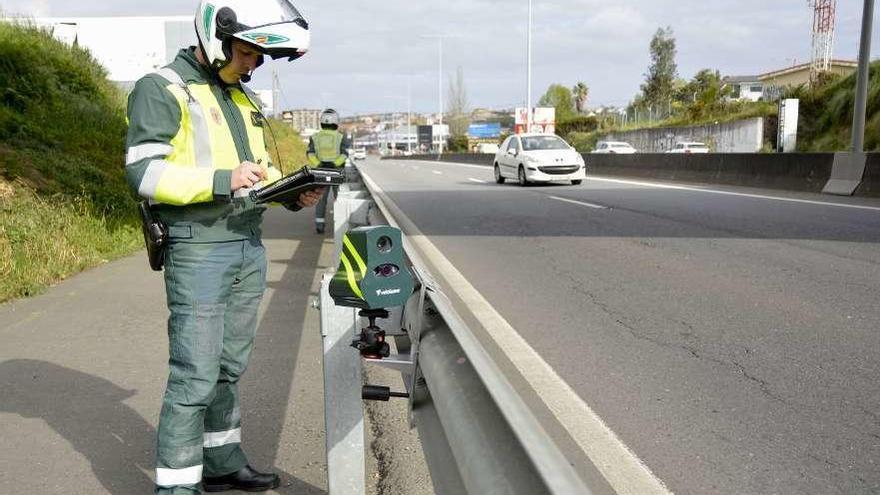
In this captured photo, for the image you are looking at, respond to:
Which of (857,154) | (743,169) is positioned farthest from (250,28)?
(743,169)

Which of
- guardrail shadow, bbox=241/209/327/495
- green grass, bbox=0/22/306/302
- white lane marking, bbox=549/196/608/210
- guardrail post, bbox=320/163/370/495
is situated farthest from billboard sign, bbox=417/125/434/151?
guardrail post, bbox=320/163/370/495

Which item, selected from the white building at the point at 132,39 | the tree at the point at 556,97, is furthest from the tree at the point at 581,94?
the white building at the point at 132,39

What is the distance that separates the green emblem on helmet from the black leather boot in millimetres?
1699

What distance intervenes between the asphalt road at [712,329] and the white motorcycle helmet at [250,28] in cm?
226

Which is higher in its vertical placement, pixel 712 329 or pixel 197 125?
pixel 197 125

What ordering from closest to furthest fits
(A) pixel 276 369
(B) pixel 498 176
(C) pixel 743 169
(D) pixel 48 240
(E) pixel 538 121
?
(A) pixel 276 369 < (D) pixel 48 240 < (C) pixel 743 169 < (B) pixel 498 176 < (E) pixel 538 121

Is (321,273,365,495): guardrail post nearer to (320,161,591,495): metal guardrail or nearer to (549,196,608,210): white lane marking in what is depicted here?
(320,161,591,495): metal guardrail

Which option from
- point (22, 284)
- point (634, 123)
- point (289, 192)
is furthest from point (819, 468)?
point (634, 123)

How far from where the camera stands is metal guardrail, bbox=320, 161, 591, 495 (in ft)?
4.62

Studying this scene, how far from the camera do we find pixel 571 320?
6270 mm

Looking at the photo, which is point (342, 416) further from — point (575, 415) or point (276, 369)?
point (276, 369)

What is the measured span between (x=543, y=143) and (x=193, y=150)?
21.2 metres

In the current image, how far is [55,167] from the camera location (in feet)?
37.7

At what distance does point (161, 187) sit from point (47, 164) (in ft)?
31.8
